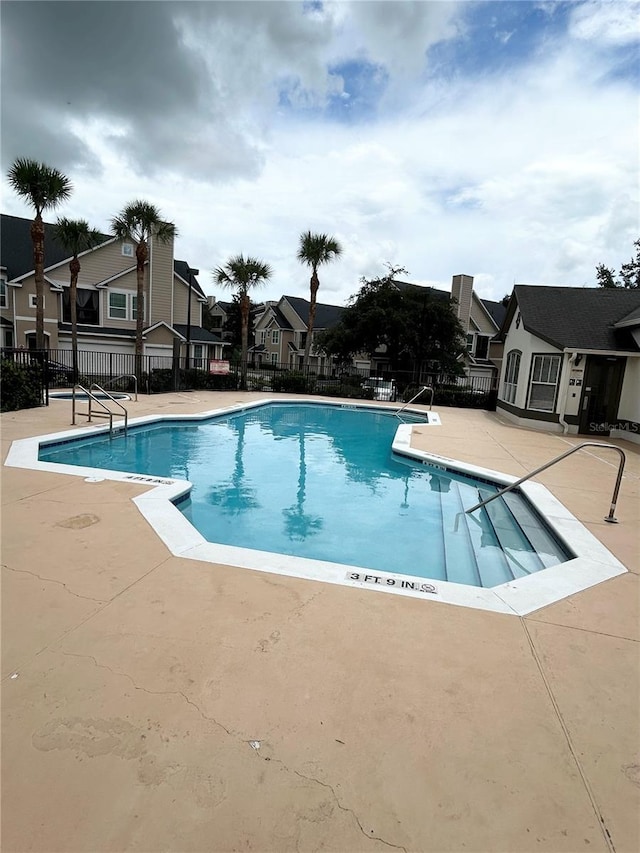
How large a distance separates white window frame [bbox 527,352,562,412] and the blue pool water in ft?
20.4

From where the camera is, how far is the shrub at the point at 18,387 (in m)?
12.6

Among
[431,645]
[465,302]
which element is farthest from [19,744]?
[465,302]

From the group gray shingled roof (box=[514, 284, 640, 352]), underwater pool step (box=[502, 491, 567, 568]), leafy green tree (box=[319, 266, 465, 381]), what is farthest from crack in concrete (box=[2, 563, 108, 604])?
leafy green tree (box=[319, 266, 465, 381])

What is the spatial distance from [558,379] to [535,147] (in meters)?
6.81

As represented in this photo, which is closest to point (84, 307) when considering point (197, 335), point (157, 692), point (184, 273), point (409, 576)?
point (197, 335)

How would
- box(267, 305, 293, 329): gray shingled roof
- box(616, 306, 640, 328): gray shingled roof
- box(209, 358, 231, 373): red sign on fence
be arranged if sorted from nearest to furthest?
box(616, 306, 640, 328): gray shingled roof, box(209, 358, 231, 373): red sign on fence, box(267, 305, 293, 329): gray shingled roof

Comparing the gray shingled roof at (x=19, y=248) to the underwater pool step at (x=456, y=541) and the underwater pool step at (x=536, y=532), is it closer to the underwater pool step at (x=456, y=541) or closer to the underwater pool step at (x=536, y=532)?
the underwater pool step at (x=456, y=541)

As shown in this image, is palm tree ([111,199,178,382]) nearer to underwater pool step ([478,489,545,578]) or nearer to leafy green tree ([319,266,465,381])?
leafy green tree ([319,266,465,381])

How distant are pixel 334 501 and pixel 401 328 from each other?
17555 millimetres

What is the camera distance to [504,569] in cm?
532

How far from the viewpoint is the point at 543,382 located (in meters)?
15.6

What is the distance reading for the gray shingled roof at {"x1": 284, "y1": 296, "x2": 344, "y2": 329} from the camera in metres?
38.5

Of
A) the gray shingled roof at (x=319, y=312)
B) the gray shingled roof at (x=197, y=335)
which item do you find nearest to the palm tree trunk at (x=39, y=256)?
the gray shingled roof at (x=197, y=335)

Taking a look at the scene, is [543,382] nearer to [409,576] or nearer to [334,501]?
[334,501]
